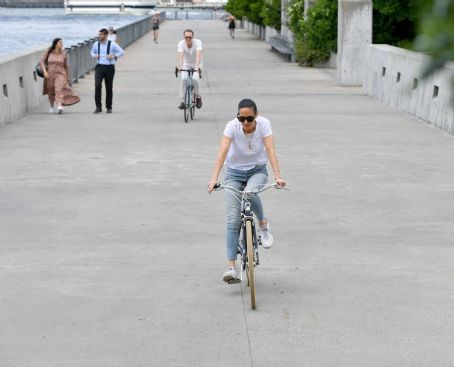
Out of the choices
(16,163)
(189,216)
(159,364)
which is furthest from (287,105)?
(159,364)

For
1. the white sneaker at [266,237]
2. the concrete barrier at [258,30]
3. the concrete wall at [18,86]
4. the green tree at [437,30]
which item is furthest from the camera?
the concrete barrier at [258,30]

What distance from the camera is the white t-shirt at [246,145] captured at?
309 inches

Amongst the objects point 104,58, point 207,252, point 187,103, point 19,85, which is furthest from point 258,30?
point 207,252

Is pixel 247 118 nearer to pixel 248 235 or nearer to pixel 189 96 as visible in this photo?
pixel 248 235

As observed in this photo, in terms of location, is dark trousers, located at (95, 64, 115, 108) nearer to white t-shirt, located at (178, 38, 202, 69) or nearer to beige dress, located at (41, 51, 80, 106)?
beige dress, located at (41, 51, 80, 106)

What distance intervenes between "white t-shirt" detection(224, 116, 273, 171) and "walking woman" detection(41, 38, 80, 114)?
14.9 meters

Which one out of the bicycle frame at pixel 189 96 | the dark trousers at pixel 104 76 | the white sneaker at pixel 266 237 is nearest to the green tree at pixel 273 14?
the dark trousers at pixel 104 76

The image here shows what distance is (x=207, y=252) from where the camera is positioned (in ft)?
32.1

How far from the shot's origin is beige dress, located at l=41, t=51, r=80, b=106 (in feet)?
74.5

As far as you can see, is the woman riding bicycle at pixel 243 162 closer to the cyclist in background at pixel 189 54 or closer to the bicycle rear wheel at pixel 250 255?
the bicycle rear wheel at pixel 250 255

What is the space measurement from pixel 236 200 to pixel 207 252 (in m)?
2.00

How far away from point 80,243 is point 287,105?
1566cm

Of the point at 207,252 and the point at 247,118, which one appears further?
the point at 207,252

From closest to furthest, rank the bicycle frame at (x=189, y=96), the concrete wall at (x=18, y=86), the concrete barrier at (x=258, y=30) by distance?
the bicycle frame at (x=189, y=96) → the concrete wall at (x=18, y=86) → the concrete barrier at (x=258, y=30)
